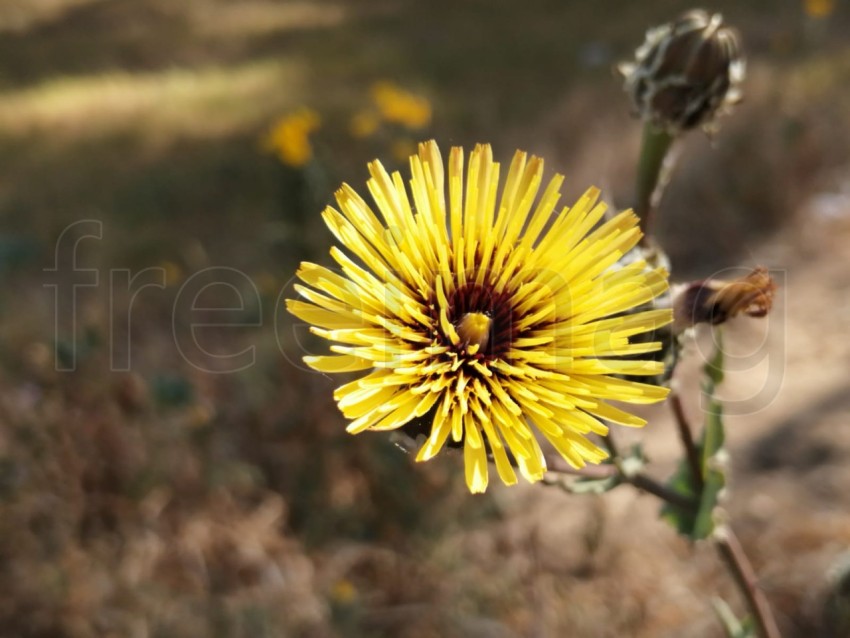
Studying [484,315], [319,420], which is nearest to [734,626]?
[484,315]

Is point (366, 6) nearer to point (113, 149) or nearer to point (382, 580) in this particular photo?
point (113, 149)

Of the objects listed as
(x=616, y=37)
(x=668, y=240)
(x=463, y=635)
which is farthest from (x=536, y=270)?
(x=616, y=37)

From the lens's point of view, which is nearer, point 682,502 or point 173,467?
point 682,502

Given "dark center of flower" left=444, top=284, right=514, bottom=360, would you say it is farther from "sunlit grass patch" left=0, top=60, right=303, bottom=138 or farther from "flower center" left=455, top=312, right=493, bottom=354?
"sunlit grass patch" left=0, top=60, right=303, bottom=138

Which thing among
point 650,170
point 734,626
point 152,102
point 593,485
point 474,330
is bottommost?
point 734,626

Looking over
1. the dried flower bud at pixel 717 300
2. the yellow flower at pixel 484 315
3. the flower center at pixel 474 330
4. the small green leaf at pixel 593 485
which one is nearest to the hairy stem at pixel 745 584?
the small green leaf at pixel 593 485

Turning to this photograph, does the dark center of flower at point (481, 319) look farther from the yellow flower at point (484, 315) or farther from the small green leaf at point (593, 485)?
the small green leaf at point (593, 485)

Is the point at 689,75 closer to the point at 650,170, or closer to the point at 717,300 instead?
the point at 650,170

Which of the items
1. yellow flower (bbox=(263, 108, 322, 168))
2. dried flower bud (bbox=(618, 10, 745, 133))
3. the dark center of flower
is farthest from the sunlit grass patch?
the dark center of flower
